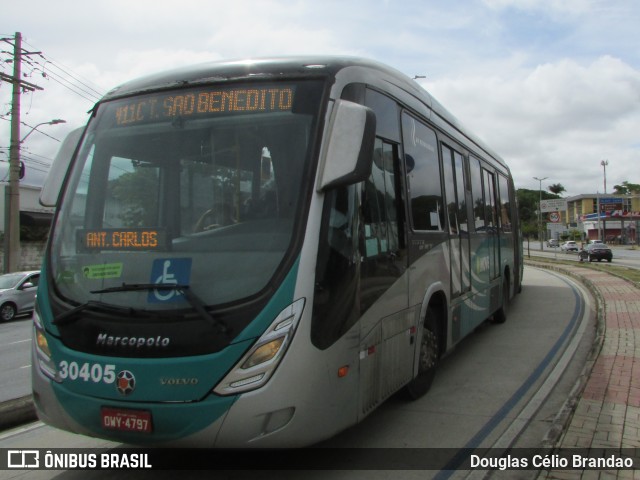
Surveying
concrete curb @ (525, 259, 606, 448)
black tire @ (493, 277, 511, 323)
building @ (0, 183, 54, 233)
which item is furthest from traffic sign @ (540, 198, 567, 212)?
building @ (0, 183, 54, 233)

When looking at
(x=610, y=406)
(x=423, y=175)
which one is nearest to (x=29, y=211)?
(x=423, y=175)

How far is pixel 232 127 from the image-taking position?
406cm

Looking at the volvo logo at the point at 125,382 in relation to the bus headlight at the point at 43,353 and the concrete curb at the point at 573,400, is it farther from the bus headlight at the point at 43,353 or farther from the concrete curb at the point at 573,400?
the concrete curb at the point at 573,400

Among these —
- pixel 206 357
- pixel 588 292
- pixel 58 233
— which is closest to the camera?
pixel 206 357

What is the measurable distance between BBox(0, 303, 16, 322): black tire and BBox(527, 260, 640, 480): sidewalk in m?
15.9

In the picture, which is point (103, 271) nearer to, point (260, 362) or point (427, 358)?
point (260, 362)

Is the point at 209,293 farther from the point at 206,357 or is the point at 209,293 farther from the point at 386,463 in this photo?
the point at 386,463

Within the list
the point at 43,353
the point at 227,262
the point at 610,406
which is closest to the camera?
the point at 227,262

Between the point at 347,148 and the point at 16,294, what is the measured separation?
16502mm

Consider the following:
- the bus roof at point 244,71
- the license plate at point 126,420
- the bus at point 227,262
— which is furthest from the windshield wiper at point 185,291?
the bus roof at point 244,71

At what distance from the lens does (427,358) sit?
233 inches

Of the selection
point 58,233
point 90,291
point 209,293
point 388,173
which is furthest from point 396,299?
point 58,233

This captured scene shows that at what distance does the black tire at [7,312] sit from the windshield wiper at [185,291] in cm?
1523

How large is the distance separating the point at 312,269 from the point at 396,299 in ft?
4.55
